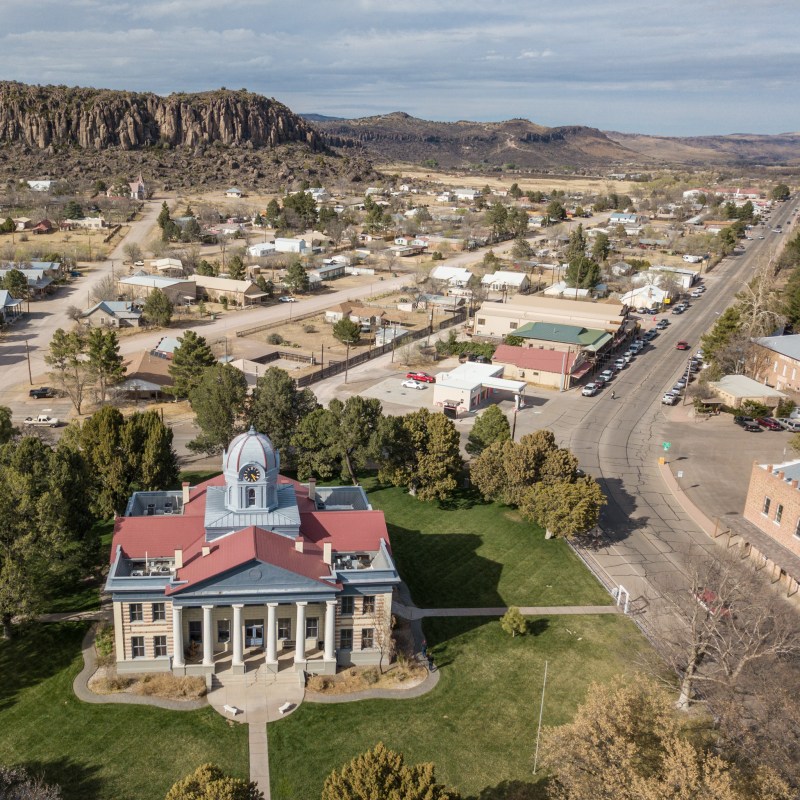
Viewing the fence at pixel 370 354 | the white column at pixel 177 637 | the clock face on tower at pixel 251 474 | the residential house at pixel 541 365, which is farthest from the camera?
the residential house at pixel 541 365

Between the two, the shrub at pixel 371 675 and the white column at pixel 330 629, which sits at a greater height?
the white column at pixel 330 629

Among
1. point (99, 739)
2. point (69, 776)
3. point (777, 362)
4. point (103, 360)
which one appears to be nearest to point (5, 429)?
point (103, 360)

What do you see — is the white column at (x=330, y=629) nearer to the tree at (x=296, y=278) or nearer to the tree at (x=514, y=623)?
the tree at (x=514, y=623)

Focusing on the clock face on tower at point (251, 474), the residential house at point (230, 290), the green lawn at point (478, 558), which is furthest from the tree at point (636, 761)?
the residential house at point (230, 290)

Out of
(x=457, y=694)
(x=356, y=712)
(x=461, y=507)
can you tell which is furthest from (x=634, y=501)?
(x=356, y=712)

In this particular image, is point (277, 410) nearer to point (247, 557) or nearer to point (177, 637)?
point (247, 557)

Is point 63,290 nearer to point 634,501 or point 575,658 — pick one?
point 634,501

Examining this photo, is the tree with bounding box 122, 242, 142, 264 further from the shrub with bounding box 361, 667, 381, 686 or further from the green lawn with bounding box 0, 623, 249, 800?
the shrub with bounding box 361, 667, 381, 686
